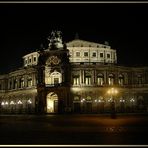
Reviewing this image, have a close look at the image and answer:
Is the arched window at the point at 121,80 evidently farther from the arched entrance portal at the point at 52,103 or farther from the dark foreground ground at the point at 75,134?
the dark foreground ground at the point at 75,134

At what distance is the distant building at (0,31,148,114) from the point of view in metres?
64.6

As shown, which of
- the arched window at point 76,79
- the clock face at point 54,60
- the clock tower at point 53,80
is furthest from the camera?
the clock face at point 54,60

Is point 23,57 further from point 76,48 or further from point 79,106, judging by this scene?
point 79,106

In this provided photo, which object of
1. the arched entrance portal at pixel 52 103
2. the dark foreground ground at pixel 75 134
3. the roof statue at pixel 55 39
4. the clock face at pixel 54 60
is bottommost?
the dark foreground ground at pixel 75 134

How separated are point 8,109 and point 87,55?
27.7 metres

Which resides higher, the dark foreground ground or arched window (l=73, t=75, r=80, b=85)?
arched window (l=73, t=75, r=80, b=85)

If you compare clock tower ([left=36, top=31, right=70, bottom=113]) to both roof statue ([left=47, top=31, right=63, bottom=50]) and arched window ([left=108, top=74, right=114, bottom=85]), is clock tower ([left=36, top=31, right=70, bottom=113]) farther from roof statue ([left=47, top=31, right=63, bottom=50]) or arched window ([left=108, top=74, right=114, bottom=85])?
arched window ([left=108, top=74, right=114, bottom=85])

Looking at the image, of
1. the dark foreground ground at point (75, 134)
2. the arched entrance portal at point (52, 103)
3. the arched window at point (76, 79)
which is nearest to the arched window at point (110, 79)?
the arched window at point (76, 79)

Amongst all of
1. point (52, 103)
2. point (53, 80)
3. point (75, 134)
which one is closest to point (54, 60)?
point (53, 80)

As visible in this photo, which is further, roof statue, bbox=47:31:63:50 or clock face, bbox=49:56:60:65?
roof statue, bbox=47:31:63:50

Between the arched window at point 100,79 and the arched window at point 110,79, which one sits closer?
the arched window at point 100,79

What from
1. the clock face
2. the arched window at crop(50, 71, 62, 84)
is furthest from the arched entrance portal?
the clock face

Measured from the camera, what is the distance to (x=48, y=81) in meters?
67.8

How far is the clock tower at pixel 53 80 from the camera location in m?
63.6
